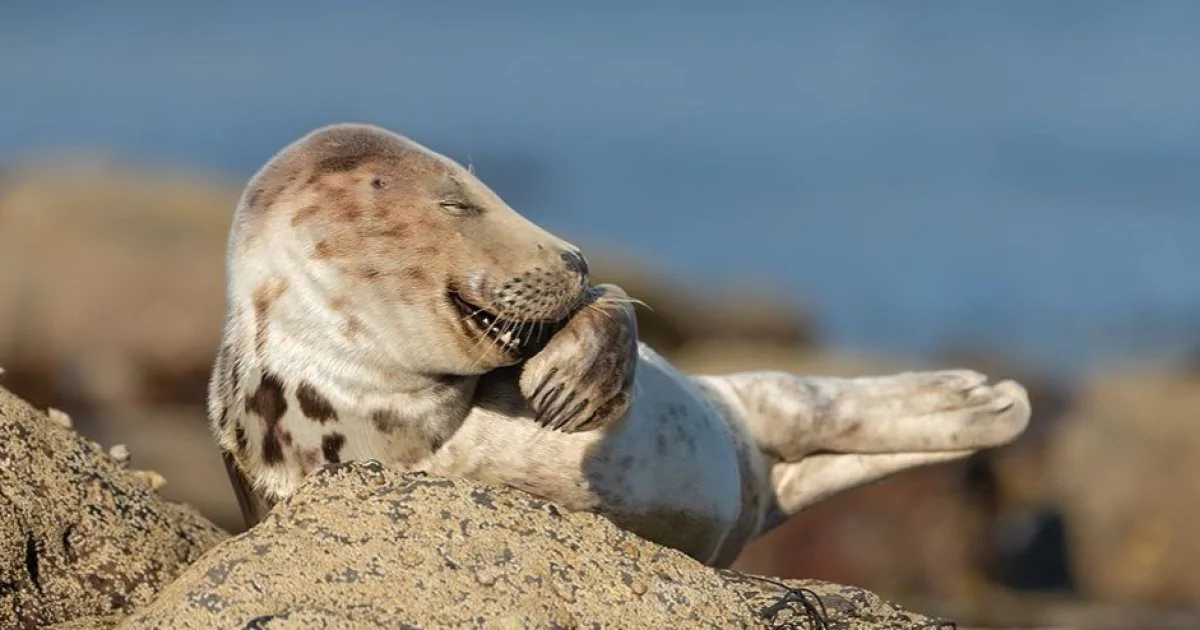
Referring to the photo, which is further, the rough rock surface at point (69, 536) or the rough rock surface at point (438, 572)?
the rough rock surface at point (69, 536)

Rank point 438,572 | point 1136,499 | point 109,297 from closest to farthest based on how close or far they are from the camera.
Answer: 1. point 438,572
2. point 1136,499
3. point 109,297

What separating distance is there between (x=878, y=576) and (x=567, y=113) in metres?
→ 38.3

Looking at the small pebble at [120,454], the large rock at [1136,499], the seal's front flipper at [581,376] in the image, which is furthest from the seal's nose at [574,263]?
the large rock at [1136,499]

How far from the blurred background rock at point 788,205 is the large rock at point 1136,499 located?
25 millimetres

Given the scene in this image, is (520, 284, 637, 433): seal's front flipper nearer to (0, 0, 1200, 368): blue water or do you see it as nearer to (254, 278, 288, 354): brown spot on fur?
(254, 278, 288, 354): brown spot on fur

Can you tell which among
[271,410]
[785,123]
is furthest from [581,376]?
[785,123]

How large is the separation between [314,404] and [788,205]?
32.2m

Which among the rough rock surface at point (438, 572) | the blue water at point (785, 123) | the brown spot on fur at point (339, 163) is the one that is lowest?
the blue water at point (785, 123)

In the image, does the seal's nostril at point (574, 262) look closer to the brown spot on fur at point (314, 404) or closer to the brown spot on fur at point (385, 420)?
the brown spot on fur at point (385, 420)

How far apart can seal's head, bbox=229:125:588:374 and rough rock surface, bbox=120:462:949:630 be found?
2.02 feet

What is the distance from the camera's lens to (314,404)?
6.62 meters

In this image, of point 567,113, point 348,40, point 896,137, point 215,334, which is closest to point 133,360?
point 215,334

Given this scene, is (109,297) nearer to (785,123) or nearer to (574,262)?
A: (574,262)

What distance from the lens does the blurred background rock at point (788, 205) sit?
54.8 ft
